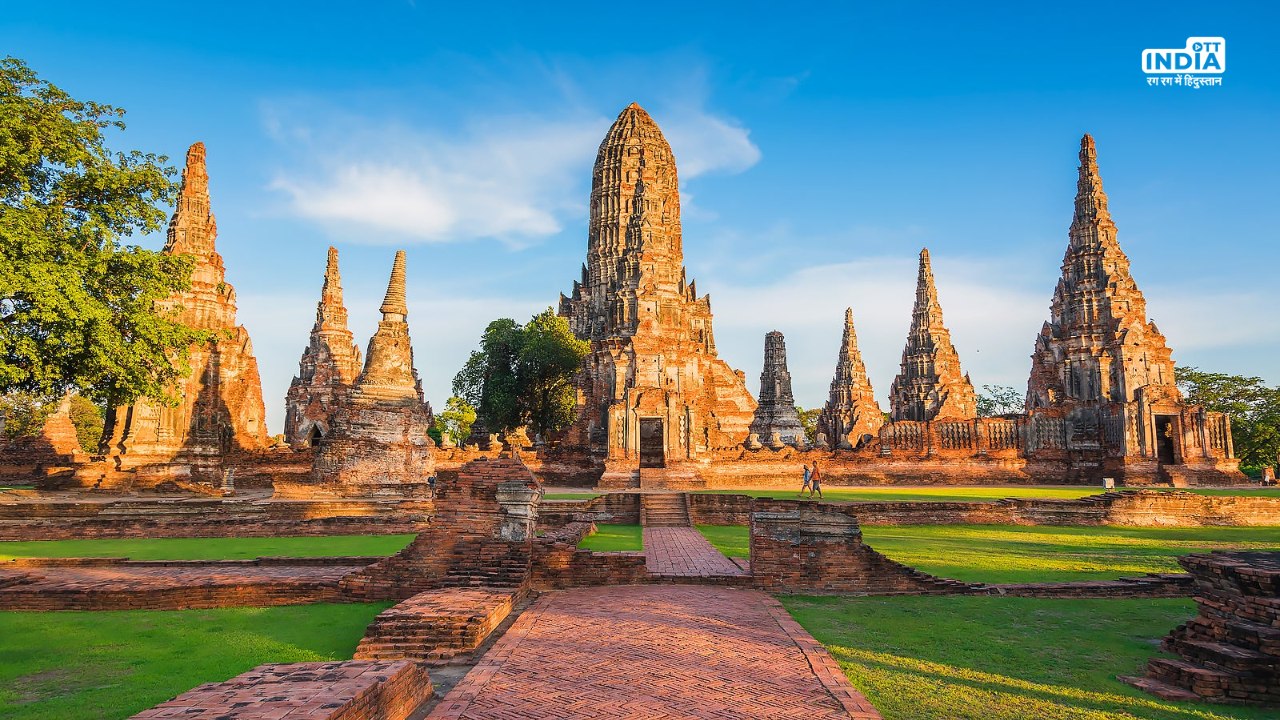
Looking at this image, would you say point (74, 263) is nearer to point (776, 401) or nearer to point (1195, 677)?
point (1195, 677)

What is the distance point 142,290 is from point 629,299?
18.9m

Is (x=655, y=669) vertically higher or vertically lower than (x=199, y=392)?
lower

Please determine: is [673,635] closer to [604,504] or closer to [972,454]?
[604,504]

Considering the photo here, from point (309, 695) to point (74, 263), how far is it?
12512mm

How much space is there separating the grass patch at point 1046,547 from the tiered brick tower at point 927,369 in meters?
27.3

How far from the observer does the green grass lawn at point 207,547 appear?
43.3 ft

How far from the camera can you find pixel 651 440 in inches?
1113

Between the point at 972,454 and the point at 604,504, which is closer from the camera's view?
the point at 604,504

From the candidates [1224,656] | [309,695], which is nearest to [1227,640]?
[1224,656]

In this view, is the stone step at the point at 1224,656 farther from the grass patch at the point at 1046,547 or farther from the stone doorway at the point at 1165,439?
the stone doorway at the point at 1165,439

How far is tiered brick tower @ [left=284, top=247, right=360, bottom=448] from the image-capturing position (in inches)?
1566

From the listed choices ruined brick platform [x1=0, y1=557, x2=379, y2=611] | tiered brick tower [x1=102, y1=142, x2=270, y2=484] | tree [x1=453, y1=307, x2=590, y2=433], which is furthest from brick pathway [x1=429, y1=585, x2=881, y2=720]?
tree [x1=453, y1=307, x2=590, y2=433]

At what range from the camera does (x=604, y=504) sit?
1994cm

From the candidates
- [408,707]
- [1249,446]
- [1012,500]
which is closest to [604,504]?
[1012,500]
